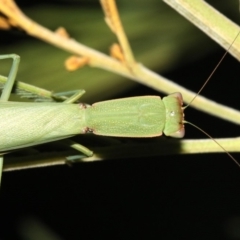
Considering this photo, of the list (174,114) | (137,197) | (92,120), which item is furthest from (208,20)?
(137,197)

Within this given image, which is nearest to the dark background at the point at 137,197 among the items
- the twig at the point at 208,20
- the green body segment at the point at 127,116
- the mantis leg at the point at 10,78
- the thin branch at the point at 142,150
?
the green body segment at the point at 127,116

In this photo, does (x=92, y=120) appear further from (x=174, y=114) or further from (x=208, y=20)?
(x=208, y=20)

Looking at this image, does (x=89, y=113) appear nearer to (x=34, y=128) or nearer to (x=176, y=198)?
(x=34, y=128)

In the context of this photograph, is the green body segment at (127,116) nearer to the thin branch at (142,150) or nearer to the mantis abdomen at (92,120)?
the mantis abdomen at (92,120)

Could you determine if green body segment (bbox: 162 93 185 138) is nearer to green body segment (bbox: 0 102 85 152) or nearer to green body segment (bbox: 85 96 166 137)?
green body segment (bbox: 85 96 166 137)

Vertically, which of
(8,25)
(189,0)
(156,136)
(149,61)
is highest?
(149,61)

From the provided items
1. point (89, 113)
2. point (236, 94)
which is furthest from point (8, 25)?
point (236, 94)
